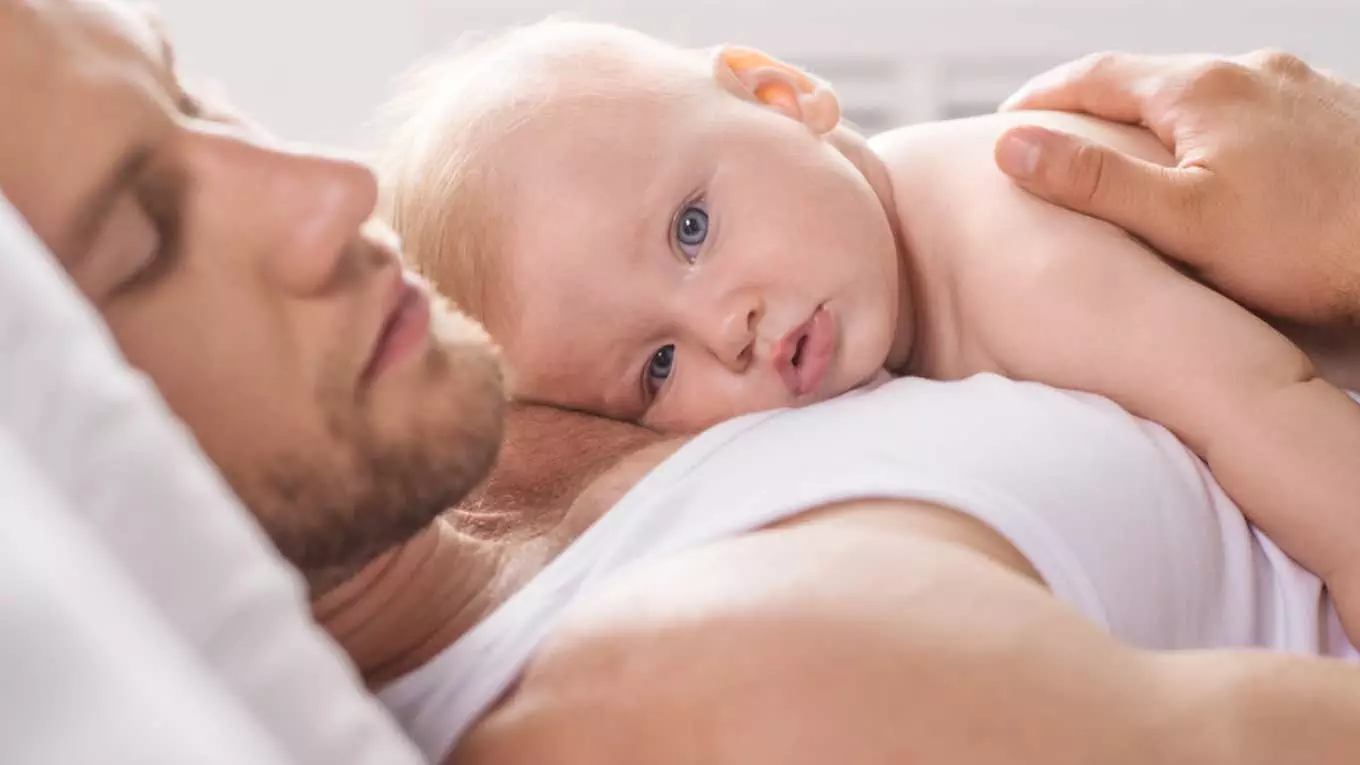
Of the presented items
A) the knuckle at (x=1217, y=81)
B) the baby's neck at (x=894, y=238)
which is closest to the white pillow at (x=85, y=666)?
the baby's neck at (x=894, y=238)

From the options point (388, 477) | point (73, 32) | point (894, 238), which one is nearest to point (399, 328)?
point (388, 477)

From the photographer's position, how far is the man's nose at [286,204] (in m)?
0.68

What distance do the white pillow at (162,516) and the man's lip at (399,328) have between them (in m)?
0.29

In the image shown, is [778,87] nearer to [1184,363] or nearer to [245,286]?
[1184,363]

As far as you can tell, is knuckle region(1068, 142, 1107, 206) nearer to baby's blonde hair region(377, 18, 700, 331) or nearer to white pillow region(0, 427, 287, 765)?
baby's blonde hair region(377, 18, 700, 331)

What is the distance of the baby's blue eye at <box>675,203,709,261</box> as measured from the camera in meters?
1.00

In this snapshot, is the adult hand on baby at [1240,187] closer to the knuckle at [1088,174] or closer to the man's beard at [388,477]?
the knuckle at [1088,174]

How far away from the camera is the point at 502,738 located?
24.0 inches

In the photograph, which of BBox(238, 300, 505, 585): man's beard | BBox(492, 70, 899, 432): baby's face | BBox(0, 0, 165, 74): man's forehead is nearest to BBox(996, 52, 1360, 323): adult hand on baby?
BBox(492, 70, 899, 432): baby's face

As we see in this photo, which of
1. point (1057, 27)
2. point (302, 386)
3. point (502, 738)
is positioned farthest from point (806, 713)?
point (1057, 27)

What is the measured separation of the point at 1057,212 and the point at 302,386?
55cm

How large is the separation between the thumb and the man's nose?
481 millimetres

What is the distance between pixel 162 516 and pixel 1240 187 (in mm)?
781

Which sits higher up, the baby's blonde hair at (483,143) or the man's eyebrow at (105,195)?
the man's eyebrow at (105,195)
